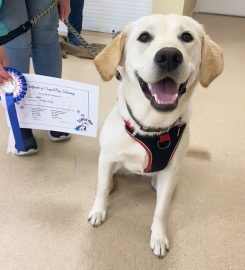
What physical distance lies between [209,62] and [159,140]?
29 centimetres

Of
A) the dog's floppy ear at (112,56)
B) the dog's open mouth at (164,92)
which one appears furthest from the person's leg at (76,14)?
the dog's open mouth at (164,92)

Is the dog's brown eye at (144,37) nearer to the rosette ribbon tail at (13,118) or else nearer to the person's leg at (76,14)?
the rosette ribbon tail at (13,118)

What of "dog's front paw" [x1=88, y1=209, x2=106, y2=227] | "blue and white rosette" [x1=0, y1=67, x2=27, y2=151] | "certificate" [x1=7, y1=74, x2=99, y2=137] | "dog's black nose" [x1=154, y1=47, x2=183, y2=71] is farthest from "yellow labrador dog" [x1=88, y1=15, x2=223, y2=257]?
"blue and white rosette" [x1=0, y1=67, x2=27, y2=151]

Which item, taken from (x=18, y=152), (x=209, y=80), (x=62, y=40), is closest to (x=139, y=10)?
(x=62, y=40)

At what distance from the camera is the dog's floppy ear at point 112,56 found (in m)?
1.04

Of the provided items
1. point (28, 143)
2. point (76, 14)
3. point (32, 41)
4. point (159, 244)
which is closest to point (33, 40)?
point (32, 41)

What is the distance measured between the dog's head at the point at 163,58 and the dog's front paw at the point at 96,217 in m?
0.50

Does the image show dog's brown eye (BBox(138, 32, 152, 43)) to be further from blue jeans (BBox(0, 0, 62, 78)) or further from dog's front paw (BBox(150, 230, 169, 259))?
dog's front paw (BBox(150, 230, 169, 259))

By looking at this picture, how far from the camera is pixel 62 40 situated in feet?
9.05

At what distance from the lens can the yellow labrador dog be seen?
966 millimetres

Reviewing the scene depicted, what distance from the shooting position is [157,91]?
1.01 metres

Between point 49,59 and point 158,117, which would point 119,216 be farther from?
point 49,59

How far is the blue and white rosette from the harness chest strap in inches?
18.9

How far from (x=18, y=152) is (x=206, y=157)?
0.87m
